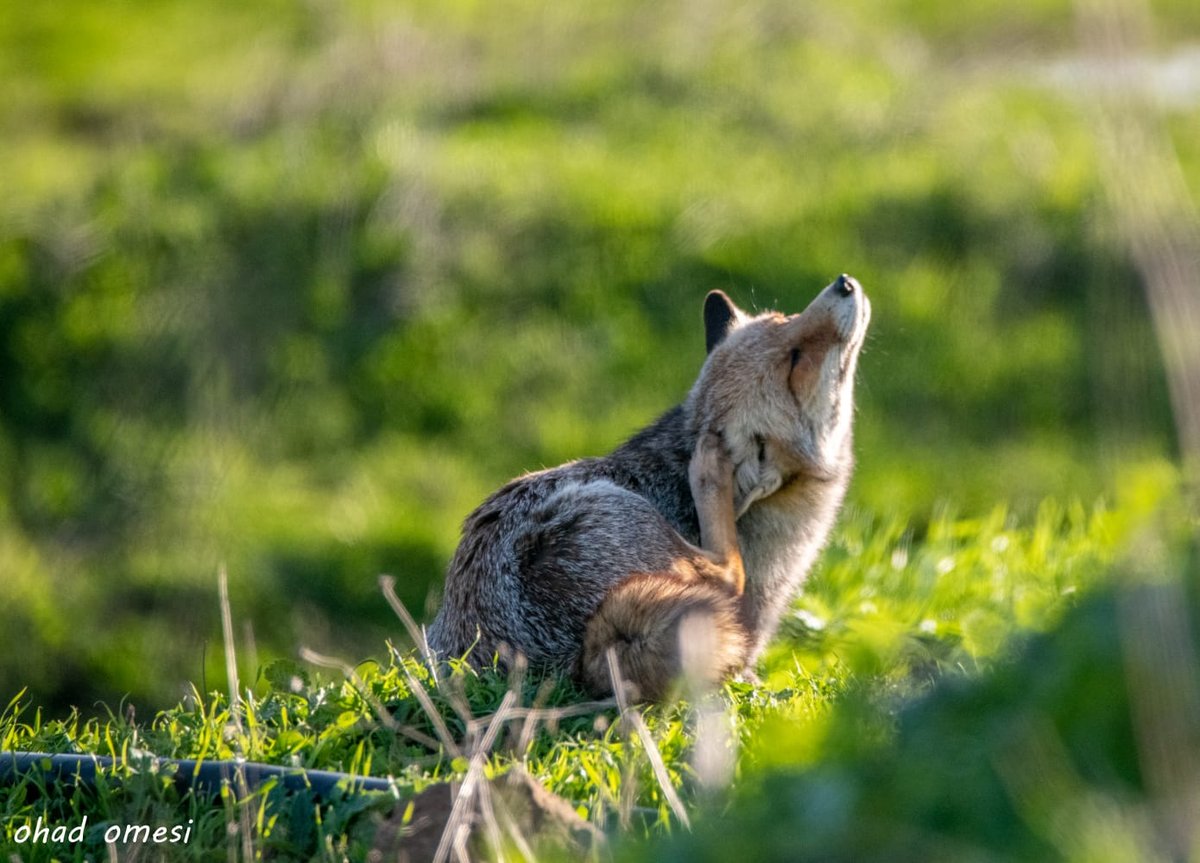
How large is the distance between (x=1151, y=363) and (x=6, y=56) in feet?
48.1

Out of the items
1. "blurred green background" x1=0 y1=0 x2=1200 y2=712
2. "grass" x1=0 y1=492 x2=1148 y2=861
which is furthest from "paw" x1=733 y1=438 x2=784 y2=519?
"blurred green background" x1=0 y1=0 x2=1200 y2=712

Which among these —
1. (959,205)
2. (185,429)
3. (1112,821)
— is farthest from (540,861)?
(959,205)

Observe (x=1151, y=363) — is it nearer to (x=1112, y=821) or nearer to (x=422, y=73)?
(x=422, y=73)

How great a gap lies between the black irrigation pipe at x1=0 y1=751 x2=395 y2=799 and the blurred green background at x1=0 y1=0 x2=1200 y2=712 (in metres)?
5.62

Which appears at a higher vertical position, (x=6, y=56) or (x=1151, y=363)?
(x=6, y=56)

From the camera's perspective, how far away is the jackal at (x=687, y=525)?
17.2 feet

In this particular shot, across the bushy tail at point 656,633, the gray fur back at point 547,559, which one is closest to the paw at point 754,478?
Answer: the gray fur back at point 547,559

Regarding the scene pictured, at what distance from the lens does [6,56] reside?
1903 centimetres

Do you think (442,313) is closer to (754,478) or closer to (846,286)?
(846,286)

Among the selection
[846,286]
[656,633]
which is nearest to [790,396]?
[846,286]

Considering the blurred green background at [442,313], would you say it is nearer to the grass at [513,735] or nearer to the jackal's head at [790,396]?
the jackal's head at [790,396]

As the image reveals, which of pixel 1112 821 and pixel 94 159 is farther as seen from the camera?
pixel 94 159

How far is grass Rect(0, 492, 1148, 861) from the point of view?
3793 millimetres

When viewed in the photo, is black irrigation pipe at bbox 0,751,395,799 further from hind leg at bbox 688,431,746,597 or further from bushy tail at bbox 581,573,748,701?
hind leg at bbox 688,431,746,597
